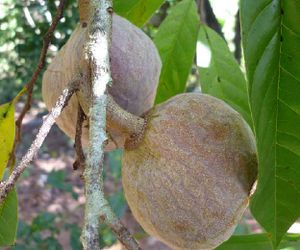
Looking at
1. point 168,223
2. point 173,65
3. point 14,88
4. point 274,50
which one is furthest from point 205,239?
point 14,88

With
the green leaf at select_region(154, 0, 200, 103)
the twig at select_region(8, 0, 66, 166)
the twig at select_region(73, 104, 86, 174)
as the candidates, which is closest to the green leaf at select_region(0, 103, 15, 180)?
the twig at select_region(8, 0, 66, 166)

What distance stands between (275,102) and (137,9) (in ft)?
1.98

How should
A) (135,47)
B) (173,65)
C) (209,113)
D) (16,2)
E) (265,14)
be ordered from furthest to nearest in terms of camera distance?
(16,2) < (173,65) < (135,47) < (209,113) < (265,14)

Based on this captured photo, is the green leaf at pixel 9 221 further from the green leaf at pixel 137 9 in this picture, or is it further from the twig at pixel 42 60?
the green leaf at pixel 137 9

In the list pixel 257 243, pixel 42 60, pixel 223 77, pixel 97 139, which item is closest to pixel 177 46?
pixel 223 77

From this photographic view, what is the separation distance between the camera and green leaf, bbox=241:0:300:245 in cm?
85

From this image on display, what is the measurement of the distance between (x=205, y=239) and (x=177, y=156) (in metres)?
0.15

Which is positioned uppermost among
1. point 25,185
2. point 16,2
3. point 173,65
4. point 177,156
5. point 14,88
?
point 177,156

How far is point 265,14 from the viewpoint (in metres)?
0.86

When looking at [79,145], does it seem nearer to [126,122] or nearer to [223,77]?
[126,122]

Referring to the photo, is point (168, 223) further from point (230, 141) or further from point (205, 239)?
point (230, 141)

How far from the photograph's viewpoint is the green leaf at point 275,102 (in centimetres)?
85

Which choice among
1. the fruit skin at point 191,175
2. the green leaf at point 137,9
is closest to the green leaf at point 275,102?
the fruit skin at point 191,175

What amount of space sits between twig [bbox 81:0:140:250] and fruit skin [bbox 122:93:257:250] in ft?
0.64
